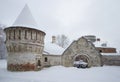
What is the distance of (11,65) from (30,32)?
531 cm

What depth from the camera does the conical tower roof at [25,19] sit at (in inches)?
818

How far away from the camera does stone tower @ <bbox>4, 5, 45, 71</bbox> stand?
1973 centimetres

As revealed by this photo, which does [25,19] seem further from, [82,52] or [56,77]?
[82,52]

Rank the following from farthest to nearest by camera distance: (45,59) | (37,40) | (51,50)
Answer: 1. (51,50)
2. (45,59)
3. (37,40)

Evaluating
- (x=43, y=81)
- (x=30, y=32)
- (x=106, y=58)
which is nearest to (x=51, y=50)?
(x=30, y=32)

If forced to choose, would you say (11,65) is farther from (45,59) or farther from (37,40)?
(45,59)

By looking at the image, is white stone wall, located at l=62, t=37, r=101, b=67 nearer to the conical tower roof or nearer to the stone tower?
the stone tower

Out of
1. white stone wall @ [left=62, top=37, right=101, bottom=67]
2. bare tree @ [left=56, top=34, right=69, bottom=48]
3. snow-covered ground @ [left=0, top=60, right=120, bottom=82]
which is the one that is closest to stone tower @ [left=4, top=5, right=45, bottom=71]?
snow-covered ground @ [left=0, top=60, right=120, bottom=82]

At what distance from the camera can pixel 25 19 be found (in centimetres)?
2147

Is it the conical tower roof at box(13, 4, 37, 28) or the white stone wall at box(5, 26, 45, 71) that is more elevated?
the conical tower roof at box(13, 4, 37, 28)

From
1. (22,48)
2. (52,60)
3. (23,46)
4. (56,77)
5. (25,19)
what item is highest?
(25,19)

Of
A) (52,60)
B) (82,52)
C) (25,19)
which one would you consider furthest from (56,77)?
(82,52)

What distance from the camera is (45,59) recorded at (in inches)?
1083

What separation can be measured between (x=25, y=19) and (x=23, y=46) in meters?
4.26
